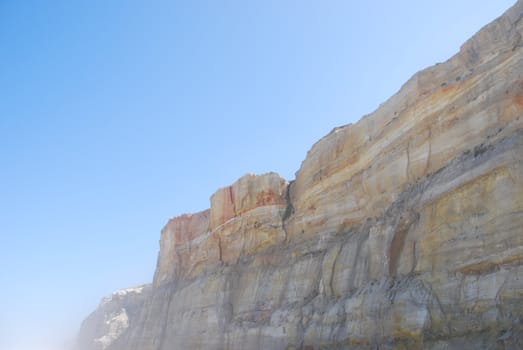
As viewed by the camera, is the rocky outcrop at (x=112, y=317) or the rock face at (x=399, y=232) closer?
the rock face at (x=399, y=232)

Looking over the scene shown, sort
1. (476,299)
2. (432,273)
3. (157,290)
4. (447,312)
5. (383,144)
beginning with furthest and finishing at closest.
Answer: (157,290) → (383,144) → (432,273) → (447,312) → (476,299)

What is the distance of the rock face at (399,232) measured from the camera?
48.1 feet

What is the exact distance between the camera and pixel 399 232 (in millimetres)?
19859

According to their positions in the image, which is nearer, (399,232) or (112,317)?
(399,232)

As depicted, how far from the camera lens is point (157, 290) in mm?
50469

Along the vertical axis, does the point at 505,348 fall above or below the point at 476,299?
below

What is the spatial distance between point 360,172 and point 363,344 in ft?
34.5

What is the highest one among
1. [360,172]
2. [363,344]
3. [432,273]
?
[360,172]

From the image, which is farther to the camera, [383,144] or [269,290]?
[269,290]

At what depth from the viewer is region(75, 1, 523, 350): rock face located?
14.7m

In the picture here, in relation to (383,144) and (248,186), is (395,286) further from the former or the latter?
(248,186)

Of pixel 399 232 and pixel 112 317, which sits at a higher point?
pixel 399 232

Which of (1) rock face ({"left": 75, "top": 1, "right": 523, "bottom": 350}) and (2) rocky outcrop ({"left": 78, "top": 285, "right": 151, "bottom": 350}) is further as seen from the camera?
(2) rocky outcrop ({"left": 78, "top": 285, "right": 151, "bottom": 350})

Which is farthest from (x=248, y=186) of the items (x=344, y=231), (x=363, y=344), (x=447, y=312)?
(x=447, y=312)
